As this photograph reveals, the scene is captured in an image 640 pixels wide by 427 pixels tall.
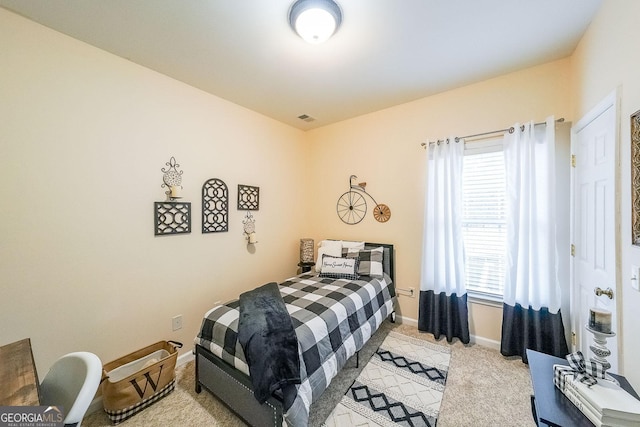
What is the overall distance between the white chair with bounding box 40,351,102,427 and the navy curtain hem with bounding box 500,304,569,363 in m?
2.92

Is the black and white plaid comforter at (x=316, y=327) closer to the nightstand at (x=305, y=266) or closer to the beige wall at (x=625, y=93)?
the nightstand at (x=305, y=266)

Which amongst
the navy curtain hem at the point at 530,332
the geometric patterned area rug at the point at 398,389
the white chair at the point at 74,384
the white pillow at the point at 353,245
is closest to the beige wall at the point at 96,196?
the white chair at the point at 74,384

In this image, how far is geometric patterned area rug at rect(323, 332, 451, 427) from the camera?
160 centimetres

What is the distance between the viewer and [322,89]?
2543 millimetres

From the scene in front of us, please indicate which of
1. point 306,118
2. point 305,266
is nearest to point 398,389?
point 305,266

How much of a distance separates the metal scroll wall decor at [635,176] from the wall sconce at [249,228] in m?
2.95

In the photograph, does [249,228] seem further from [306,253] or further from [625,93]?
[625,93]

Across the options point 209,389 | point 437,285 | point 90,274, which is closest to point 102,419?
point 209,389

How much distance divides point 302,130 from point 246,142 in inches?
45.4

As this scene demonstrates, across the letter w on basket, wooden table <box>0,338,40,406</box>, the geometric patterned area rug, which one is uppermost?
wooden table <box>0,338,40,406</box>

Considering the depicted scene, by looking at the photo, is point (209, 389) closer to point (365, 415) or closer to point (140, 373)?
point (140, 373)

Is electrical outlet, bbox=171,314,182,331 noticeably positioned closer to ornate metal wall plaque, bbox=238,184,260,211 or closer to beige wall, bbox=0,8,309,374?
beige wall, bbox=0,8,309,374

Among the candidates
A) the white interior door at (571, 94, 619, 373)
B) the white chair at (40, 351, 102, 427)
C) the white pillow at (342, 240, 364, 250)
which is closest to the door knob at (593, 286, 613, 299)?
the white interior door at (571, 94, 619, 373)

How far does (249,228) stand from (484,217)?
261 centimetres
